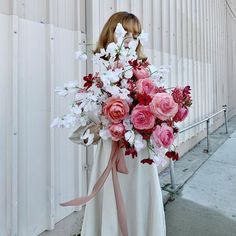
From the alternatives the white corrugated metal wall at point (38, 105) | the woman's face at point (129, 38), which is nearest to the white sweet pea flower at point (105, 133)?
the woman's face at point (129, 38)

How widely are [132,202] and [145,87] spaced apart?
1.91ft

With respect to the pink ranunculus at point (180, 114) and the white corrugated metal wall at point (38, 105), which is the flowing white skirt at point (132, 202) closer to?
the pink ranunculus at point (180, 114)

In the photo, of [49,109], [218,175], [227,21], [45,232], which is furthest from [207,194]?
[227,21]

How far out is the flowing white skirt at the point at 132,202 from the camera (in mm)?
1274

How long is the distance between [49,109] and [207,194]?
68.5 inches

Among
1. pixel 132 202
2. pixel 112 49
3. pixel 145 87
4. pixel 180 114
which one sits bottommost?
pixel 132 202

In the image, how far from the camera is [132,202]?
1.31 m

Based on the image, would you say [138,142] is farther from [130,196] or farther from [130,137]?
[130,196]

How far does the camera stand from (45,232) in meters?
1.73

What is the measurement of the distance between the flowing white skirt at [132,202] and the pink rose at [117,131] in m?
0.22

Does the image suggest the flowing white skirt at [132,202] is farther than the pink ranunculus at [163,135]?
Yes

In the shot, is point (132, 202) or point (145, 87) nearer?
point (145, 87)

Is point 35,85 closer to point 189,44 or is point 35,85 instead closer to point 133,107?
point 133,107

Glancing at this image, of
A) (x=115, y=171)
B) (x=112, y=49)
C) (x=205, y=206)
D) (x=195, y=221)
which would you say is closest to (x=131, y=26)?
(x=112, y=49)
